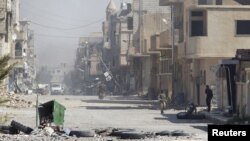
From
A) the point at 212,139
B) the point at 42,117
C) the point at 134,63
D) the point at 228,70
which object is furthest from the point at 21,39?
the point at 212,139

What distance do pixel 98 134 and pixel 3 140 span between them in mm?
4468

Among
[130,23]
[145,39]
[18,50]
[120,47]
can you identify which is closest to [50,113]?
[145,39]

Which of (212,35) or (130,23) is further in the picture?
(130,23)

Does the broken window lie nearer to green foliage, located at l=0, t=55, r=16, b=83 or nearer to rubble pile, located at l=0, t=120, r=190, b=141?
rubble pile, located at l=0, t=120, r=190, b=141

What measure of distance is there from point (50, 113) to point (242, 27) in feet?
84.8

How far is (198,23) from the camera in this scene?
52438 millimetres

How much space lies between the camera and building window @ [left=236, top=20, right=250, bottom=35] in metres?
51.0

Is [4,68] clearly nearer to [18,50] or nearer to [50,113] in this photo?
[50,113]

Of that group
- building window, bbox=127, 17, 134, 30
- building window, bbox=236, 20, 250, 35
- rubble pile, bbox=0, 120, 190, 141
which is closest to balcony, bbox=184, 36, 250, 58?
building window, bbox=236, 20, 250, 35

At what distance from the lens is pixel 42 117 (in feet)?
91.5

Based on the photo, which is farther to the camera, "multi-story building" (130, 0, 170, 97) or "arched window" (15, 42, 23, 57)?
"arched window" (15, 42, 23, 57)

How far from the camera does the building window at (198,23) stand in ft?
169

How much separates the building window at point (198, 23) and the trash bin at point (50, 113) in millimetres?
24866

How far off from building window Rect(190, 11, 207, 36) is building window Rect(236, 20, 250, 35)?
2.14 meters
